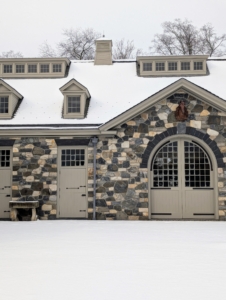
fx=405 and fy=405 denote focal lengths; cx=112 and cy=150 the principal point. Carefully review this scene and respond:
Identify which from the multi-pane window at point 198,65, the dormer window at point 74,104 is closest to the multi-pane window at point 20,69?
the dormer window at point 74,104

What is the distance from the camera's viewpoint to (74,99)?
16.0 metres

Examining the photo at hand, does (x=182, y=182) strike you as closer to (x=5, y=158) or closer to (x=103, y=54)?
(x=5, y=158)

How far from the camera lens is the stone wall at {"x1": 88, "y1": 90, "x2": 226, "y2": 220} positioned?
1456 cm

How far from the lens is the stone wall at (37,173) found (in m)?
14.9

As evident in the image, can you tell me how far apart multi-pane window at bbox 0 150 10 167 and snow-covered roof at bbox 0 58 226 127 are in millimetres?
1066

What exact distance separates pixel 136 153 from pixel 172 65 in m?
5.93

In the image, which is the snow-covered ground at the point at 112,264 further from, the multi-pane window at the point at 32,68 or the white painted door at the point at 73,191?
the multi-pane window at the point at 32,68

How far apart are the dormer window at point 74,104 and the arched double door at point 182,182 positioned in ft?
11.9

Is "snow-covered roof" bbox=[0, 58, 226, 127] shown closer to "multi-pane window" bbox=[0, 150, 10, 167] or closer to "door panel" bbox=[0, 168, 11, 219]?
"multi-pane window" bbox=[0, 150, 10, 167]

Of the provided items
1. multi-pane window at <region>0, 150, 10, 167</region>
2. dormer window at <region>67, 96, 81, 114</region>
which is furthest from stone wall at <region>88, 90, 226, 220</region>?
multi-pane window at <region>0, 150, 10, 167</region>

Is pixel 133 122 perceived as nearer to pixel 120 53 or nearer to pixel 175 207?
pixel 175 207

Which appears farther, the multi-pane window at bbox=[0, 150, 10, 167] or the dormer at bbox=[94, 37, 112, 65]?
the dormer at bbox=[94, 37, 112, 65]

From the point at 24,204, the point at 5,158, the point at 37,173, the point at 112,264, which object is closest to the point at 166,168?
the point at 37,173

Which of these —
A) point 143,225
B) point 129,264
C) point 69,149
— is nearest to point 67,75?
point 69,149
